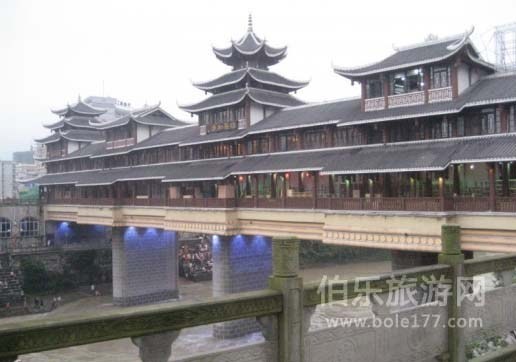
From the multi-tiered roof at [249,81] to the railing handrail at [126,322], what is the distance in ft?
95.6

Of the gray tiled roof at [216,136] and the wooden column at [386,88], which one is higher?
the wooden column at [386,88]

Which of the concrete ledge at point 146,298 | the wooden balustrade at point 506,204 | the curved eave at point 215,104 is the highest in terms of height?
the curved eave at point 215,104

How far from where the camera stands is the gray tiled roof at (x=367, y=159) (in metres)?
20.8

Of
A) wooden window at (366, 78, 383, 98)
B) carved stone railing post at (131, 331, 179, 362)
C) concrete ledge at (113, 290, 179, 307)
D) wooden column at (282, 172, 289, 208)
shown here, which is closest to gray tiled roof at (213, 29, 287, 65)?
wooden column at (282, 172, 289, 208)

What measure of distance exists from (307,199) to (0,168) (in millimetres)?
Answer: 90393

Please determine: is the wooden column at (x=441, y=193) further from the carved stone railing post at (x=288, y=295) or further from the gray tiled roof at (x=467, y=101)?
the carved stone railing post at (x=288, y=295)

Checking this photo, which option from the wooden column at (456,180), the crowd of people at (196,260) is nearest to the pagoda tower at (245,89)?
the wooden column at (456,180)

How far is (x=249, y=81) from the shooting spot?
36.7 metres

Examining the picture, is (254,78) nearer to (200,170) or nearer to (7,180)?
(200,170)

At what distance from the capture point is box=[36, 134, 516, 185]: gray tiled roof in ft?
68.1

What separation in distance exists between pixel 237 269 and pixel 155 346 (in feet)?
89.0

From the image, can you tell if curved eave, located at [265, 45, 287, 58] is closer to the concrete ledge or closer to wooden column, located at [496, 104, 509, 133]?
wooden column, located at [496, 104, 509, 133]

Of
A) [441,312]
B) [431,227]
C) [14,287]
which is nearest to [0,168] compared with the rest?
[14,287]

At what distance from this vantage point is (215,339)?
106 ft
